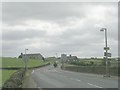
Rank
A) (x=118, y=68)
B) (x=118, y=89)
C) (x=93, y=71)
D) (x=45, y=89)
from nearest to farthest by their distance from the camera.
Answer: (x=118, y=89) < (x=45, y=89) < (x=118, y=68) < (x=93, y=71)

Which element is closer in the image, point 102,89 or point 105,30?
point 102,89

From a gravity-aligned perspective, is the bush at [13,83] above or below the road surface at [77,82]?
above

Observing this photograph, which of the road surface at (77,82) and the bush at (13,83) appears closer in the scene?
the bush at (13,83)

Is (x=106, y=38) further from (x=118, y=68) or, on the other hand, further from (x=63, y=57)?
(x=63, y=57)

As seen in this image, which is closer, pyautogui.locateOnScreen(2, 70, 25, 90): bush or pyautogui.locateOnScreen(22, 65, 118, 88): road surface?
pyautogui.locateOnScreen(2, 70, 25, 90): bush

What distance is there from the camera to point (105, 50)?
52.9 meters

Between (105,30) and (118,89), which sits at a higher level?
(105,30)

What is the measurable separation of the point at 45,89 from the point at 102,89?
14.3 feet

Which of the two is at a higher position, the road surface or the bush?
the bush

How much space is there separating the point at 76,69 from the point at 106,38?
34755 mm

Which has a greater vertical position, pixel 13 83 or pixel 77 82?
pixel 13 83

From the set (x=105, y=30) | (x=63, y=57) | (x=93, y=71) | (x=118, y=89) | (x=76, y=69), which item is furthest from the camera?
(x=63, y=57)

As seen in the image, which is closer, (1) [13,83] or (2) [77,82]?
(1) [13,83]

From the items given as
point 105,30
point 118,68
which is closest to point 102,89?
point 118,68
